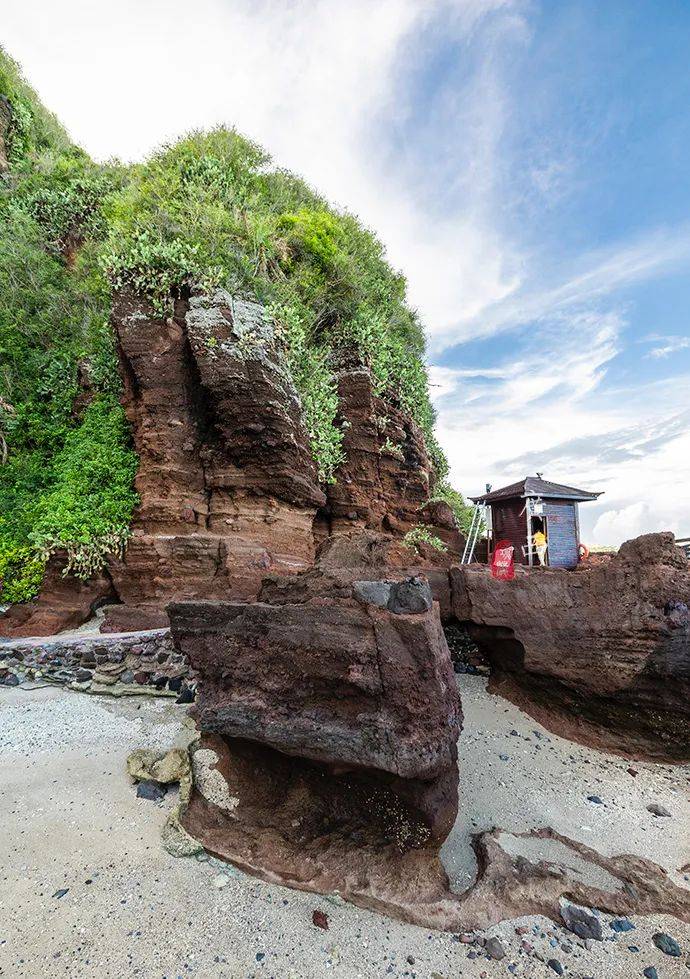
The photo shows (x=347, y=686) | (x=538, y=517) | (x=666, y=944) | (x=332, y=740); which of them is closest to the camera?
(x=666, y=944)

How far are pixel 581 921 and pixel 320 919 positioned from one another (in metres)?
1.97

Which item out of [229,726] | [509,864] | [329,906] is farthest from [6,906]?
[509,864]

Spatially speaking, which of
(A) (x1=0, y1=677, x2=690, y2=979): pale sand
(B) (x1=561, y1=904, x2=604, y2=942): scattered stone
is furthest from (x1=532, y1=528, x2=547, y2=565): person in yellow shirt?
(B) (x1=561, y1=904, x2=604, y2=942): scattered stone

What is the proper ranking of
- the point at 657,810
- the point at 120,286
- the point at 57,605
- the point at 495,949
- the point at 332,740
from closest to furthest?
the point at 495,949 < the point at 332,740 < the point at 657,810 < the point at 57,605 < the point at 120,286

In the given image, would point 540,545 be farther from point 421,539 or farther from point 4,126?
point 4,126

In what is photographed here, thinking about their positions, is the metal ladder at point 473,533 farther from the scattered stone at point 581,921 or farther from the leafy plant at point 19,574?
the leafy plant at point 19,574

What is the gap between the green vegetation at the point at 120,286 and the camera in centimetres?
923

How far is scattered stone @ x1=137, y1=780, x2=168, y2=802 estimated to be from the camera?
4.37 meters

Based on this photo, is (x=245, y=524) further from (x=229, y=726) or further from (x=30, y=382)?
(x=30, y=382)

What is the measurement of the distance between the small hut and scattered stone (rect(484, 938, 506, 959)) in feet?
43.6

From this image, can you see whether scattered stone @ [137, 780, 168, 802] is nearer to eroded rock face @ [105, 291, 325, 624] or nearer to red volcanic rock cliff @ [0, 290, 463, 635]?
red volcanic rock cliff @ [0, 290, 463, 635]

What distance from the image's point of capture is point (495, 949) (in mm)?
3004

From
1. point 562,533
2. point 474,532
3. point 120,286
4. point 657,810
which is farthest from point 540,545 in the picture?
point 120,286

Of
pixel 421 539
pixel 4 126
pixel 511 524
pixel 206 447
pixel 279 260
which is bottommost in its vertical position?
pixel 421 539
